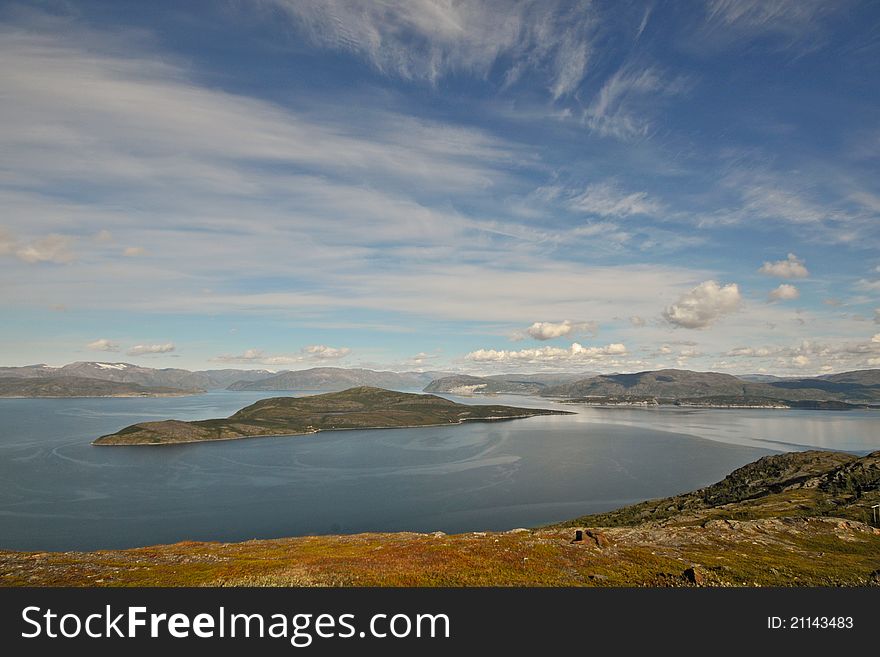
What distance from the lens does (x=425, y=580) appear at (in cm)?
3691

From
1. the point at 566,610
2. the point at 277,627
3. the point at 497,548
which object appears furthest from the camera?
the point at 497,548

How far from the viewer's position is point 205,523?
166m

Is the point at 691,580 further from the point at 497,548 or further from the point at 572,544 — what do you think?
the point at 497,548

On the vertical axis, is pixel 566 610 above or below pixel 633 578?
above

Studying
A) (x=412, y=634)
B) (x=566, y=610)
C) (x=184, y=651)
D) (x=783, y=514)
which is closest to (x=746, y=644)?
(x=566, y=610)

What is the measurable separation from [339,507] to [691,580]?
168638 mm

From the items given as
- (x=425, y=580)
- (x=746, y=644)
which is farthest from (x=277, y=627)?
(x=746, y=644)

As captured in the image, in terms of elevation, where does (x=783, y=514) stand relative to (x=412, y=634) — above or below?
below

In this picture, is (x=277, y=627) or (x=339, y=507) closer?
(x=277, y=627)

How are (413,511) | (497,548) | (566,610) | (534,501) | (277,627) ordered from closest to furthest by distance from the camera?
(277,627) → (566,610) → (497,548) → (413,511) → (534,501)

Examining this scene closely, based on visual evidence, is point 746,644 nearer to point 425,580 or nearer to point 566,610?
point 566,610

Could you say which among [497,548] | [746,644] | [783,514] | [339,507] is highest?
[746,644]

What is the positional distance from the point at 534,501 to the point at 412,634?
182 m

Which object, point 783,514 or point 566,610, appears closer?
point 566,610
